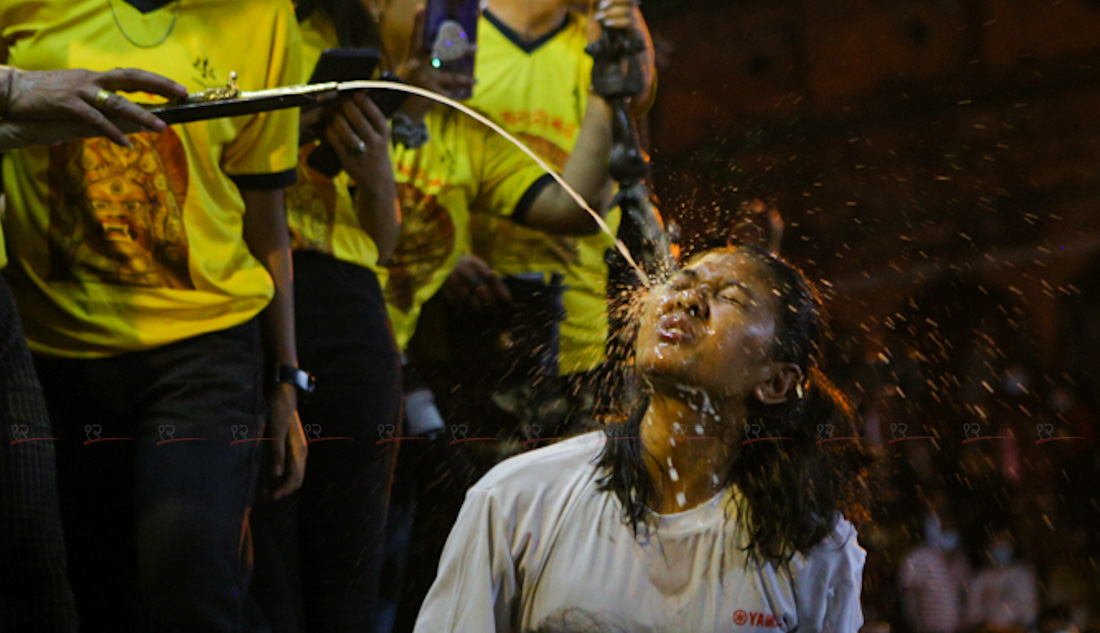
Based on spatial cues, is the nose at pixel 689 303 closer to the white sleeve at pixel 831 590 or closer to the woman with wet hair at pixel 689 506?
the woman with wet hair at pixel 689 506

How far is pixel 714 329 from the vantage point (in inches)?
67.6

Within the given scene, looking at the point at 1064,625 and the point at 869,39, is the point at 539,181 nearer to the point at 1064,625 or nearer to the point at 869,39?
the point at 869,39

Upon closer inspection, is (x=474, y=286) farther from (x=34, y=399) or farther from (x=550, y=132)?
(x=34, y=399)

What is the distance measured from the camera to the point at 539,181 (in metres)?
2.06

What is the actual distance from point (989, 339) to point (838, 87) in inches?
34.9

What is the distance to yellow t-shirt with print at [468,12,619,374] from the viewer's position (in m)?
2.04

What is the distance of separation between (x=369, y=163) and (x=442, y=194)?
5.6 inches

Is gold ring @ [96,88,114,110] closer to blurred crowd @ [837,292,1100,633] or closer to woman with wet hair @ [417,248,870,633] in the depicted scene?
woman with wet hair @ [417,248,870,633]

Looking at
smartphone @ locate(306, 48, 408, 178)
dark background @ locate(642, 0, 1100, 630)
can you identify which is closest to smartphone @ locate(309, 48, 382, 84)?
smartphone @ locate(306, 48, 408, 178)

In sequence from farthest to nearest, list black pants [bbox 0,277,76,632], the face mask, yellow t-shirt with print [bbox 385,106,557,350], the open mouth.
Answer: the face mask, yellow t-shirt with print [bbox 385,106,557,350], the open mouth, black pants [bbox 0,277,76,632]

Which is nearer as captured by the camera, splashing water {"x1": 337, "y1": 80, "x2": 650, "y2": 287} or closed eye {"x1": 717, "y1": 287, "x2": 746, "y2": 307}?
closed eye {"x1": 717, "y1": 287, "x2": 746, "y2": 307}

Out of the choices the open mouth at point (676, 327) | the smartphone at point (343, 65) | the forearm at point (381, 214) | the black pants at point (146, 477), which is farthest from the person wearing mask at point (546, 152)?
the black pants at point (146, 477)

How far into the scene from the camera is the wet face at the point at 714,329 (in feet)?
5.57

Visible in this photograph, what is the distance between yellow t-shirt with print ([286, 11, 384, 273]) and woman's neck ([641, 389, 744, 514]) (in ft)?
1.87
